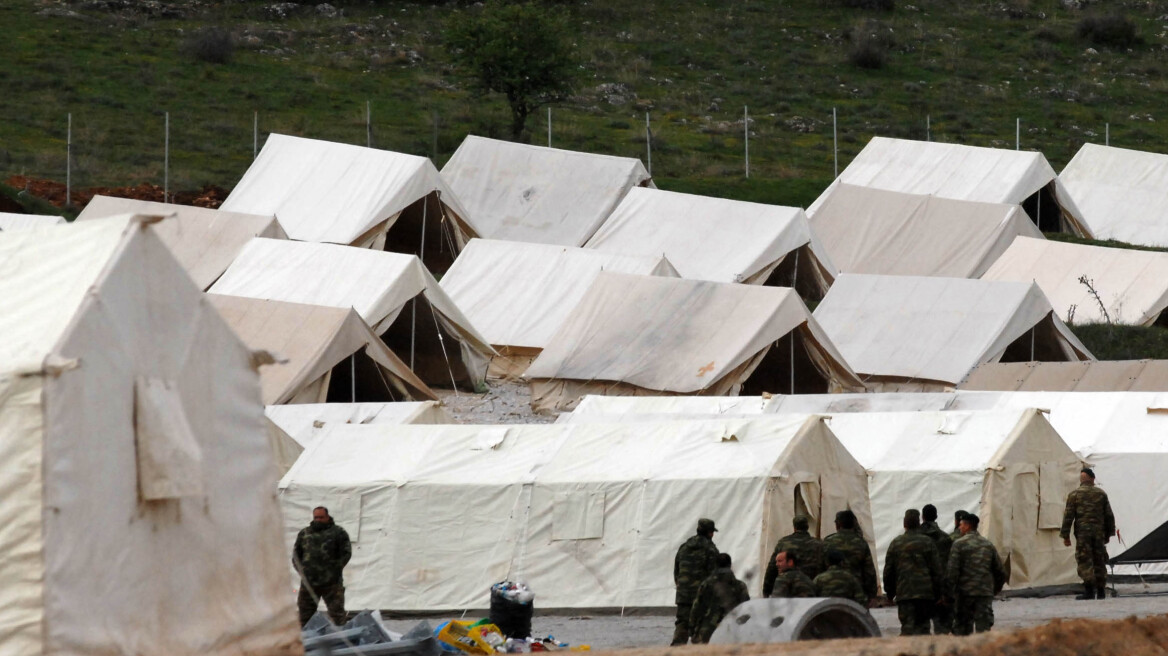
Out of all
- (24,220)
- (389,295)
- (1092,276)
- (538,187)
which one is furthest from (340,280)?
(1092,276)

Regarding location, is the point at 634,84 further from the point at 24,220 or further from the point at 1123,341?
the point at 24,220

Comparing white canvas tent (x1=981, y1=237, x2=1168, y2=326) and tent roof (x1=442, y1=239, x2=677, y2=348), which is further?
white canvas tent (x1=981, y1=237, x2=1168, y2=326)

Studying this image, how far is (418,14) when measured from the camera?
57969 mm

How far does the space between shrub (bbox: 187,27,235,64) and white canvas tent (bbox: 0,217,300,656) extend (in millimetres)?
41798

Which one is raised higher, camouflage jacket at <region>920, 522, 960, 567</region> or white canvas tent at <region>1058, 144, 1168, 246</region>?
white canvas tent at <region>1058, 144, 1168, 246</region>

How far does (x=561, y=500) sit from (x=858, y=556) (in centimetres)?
410

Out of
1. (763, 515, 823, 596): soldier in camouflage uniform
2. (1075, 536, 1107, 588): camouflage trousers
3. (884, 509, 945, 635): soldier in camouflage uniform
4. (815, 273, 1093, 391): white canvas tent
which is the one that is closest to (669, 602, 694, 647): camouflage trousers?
(763, 515, 823, 596): soldier in camouflage uniform

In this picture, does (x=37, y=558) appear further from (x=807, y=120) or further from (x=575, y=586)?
(x=807, y=120)

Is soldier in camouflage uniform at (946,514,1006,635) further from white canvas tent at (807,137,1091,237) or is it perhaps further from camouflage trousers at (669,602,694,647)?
white canvas tent at (807,137,1091,237)

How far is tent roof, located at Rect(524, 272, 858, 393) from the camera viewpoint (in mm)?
23922

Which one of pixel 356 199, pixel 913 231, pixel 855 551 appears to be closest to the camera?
pixel 855 551

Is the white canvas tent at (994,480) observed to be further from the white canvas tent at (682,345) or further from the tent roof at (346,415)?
the white canvas tent at (682,345)

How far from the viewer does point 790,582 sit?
11398 millimetres

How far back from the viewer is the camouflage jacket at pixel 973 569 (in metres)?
11.8
